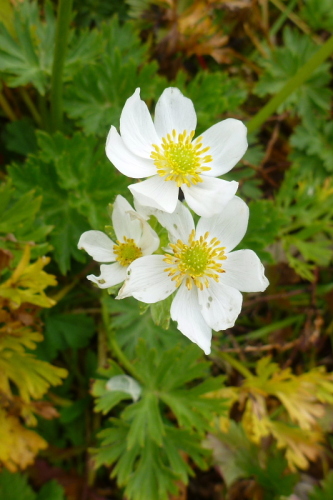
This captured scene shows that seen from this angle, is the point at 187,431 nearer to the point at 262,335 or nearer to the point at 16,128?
the point at 262,335

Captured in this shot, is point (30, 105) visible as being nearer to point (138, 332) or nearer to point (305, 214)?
point (138, 332)

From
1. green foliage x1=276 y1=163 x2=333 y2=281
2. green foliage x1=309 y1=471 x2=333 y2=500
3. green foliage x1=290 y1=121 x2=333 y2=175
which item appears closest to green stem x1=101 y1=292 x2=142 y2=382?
green foliage x1=276 y1=163 x2=333 y2=281

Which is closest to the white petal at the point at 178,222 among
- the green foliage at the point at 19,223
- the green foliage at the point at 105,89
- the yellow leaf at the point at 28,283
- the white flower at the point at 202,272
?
the white flower at the point at 202,272

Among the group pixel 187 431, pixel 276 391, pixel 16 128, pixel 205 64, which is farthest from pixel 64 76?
pixel 276 391

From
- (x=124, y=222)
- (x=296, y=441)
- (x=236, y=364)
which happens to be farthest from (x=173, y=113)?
(x=296, y=441)

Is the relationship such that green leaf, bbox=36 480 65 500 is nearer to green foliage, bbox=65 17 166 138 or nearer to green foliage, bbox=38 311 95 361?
green foliage, bbox=38 311 95 361
